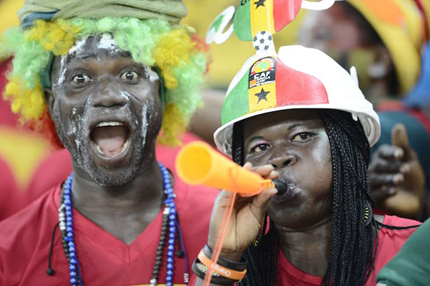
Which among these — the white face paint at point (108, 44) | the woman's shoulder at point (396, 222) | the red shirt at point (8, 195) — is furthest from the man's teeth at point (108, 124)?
the red shirt at point (8, 195)

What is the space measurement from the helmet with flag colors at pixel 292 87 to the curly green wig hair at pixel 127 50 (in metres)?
0.70

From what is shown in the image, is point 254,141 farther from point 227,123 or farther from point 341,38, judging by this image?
point 341,38

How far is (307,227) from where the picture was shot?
9.18ft

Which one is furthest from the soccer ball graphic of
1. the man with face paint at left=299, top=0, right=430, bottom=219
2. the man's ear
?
the man with face paint at left=299, top=0, right=430, bottom=219

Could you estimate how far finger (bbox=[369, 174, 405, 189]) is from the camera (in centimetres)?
423

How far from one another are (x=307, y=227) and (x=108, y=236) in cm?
110

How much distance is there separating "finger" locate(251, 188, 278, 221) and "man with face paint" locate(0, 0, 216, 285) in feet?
3.01

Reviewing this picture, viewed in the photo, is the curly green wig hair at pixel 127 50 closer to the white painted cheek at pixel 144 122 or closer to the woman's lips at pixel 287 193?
the white painted cheek at pixel 144 122

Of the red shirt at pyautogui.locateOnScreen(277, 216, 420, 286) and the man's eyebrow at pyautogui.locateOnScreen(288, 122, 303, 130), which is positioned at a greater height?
the man's eyebrow at pyautogui.locateOnScreen(288, 122, 303, 130)

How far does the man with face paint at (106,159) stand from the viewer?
3332 mm

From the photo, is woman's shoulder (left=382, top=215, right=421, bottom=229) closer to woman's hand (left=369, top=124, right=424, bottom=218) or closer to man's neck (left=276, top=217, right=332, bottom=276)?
man's neck (left=276, top=217, right=332, bottom=276)

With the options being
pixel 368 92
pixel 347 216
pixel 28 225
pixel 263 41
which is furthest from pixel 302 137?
pixel 368 92

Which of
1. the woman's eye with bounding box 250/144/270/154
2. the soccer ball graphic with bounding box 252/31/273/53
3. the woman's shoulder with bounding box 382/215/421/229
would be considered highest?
the soccer ball graphic with bounding box 252/31/273/53

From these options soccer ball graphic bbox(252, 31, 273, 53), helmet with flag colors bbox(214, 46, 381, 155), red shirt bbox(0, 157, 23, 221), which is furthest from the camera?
red shirt bbox(0, 157, 23, 221)
